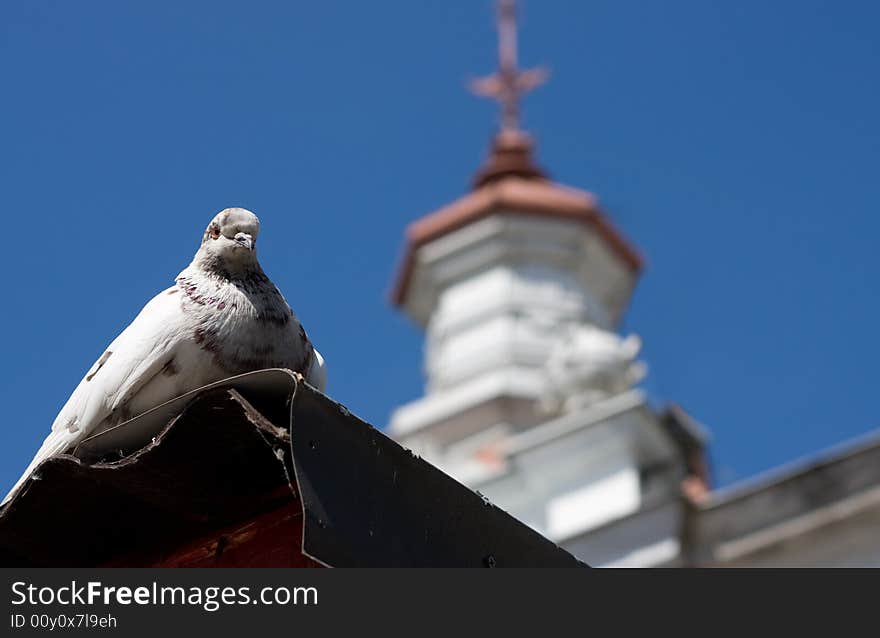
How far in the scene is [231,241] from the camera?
215 inches

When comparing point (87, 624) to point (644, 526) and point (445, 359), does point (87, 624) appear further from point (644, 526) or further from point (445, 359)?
point (445, 359)

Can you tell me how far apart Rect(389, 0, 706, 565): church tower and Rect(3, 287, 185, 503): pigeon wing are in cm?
1019

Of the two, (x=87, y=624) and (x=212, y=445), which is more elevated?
(x=212, y=445)

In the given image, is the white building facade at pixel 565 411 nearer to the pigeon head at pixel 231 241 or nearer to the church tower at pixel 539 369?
the church tower at pixel 539 369

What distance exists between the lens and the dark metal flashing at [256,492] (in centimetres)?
451

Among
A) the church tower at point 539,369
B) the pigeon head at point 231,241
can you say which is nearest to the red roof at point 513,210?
the church tower at point 539,369

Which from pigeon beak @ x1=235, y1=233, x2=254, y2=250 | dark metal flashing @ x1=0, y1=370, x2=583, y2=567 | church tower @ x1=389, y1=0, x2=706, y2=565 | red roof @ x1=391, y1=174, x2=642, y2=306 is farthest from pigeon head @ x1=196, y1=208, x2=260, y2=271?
red roof @ x1=391, y1=174, x2=642, y2=306

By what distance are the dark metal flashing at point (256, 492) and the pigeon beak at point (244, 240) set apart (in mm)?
730

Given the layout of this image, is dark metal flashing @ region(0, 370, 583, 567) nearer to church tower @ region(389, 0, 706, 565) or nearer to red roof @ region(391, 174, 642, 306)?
church tower @ region(389, 0, 706, 565)

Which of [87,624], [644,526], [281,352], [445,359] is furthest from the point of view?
[445,359]

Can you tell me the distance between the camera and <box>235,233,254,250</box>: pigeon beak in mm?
5453

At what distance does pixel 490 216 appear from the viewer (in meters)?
22.4

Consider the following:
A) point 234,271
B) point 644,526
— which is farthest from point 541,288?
point 234,271

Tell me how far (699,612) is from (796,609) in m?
0.23
